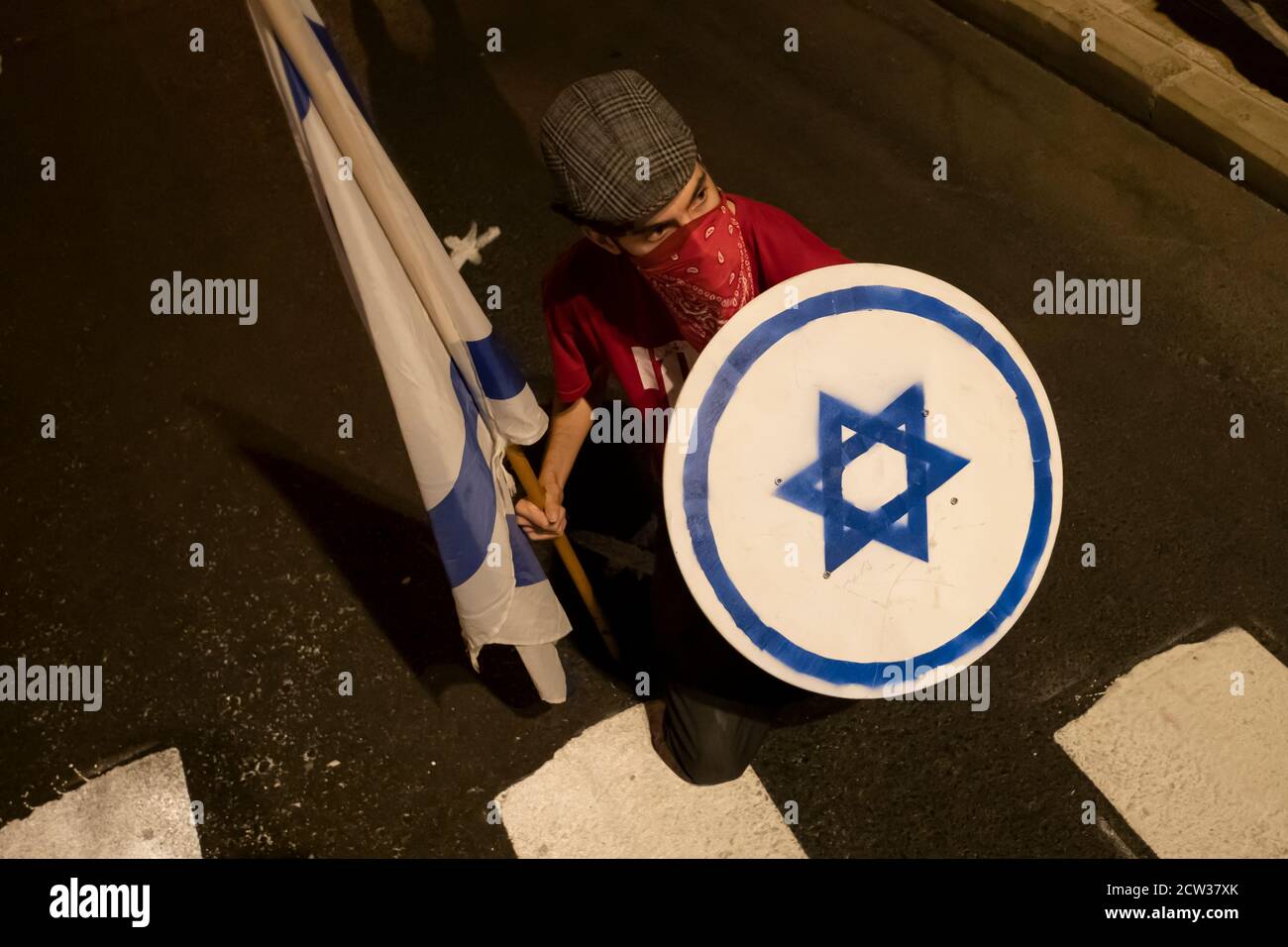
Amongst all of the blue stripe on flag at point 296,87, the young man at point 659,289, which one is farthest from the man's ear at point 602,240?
the blue stripe on flag at point 296,87

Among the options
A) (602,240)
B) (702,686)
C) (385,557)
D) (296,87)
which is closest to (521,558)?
(702,686)

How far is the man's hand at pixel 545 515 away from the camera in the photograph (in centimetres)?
331

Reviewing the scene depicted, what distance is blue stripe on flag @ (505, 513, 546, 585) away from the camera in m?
3.36

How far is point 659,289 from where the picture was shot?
115 inches

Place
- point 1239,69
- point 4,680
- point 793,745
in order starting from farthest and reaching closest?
point 1239,69 → point 4,680 → point 793,745

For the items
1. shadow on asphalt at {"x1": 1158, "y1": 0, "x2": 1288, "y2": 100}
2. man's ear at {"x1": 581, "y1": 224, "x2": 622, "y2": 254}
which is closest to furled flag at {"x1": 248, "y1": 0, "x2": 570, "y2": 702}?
man's ear at {"x1": 581, "y1": 224, "x2": 622, "y2": 254}

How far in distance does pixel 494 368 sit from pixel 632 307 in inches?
16.4

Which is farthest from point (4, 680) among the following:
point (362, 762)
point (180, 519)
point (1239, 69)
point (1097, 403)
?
point (1239, 69)

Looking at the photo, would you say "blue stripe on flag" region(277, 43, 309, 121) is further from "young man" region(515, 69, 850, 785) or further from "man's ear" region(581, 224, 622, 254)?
"man's ear" region(581, 224, 622, 254)

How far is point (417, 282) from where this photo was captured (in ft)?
9.21

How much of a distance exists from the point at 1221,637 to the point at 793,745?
1532 millimetres

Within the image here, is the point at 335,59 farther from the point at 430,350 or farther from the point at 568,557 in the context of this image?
the point at 568,557
